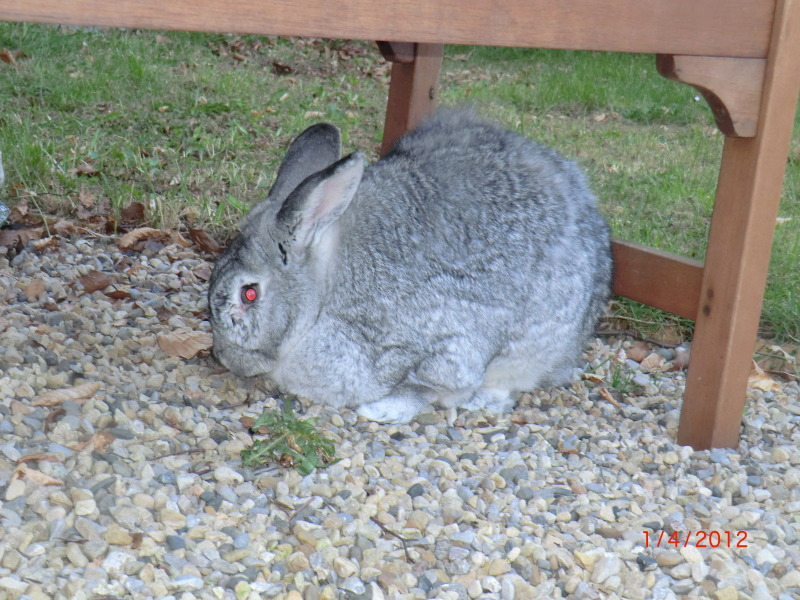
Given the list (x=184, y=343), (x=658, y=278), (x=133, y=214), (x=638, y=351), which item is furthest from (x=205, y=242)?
(x=658, y=278)

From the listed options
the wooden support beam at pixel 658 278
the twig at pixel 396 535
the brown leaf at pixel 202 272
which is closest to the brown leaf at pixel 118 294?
the brown leaf at pixel 202 272

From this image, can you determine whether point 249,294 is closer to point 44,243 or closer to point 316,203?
point 316,203

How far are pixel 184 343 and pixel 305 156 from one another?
32.1 inches

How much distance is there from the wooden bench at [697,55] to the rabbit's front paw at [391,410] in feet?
3.01

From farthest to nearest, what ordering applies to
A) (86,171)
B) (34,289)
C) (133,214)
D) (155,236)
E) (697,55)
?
1. (86,171)
2. (133,214)
3. (155,236)
4. (34,289)
5. (697,55)

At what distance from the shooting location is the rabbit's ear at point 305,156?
3525 mm

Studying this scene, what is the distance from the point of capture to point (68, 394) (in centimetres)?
310

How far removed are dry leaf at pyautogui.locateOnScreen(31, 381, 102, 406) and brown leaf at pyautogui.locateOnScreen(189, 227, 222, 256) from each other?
1.55 meters

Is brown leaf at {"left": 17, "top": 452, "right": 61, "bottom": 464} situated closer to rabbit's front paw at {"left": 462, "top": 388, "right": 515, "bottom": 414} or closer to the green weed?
the green weed

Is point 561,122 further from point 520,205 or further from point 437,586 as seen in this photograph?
point 437,586

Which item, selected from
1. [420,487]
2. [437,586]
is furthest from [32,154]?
[437,586]

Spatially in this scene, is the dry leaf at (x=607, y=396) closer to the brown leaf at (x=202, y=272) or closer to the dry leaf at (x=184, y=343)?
the dry leaf at (x=184, y=343)

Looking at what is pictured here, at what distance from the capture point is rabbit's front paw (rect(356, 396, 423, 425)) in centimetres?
330

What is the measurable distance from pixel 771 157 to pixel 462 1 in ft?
3.80
